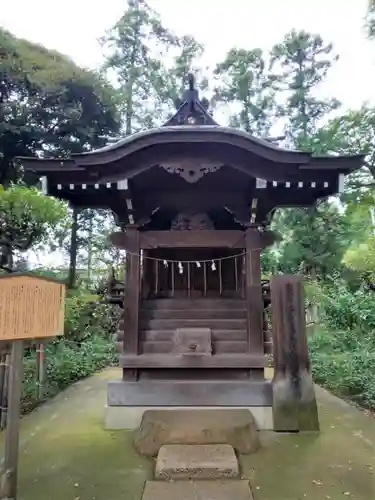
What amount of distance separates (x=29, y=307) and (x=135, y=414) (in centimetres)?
235

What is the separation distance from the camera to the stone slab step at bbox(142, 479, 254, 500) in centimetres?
275

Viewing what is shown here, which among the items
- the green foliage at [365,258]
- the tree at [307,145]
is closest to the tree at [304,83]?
the tree at [307,145]

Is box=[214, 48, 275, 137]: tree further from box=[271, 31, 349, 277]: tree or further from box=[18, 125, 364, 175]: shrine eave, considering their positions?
box=[18, 125, 364, 175]: shrine eave

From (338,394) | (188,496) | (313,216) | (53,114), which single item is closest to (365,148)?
(313,216)

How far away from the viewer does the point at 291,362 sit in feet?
14.6

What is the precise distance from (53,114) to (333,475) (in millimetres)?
11455

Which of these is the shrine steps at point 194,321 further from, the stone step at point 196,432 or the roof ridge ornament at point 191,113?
the roof ridge ornament at point 191,113

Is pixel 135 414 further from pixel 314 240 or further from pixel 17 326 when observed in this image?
pixel 314 240

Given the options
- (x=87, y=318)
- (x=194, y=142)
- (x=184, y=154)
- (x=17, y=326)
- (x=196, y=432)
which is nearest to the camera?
(x=17, y=326)

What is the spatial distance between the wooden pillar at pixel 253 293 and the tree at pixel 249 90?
501 inches

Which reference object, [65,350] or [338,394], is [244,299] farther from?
[65,350]

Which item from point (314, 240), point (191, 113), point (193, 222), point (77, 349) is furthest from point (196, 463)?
point (314, 240)

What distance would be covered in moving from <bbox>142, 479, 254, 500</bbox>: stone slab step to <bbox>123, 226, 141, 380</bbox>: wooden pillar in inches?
72.8

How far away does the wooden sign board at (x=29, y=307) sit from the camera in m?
2.79
